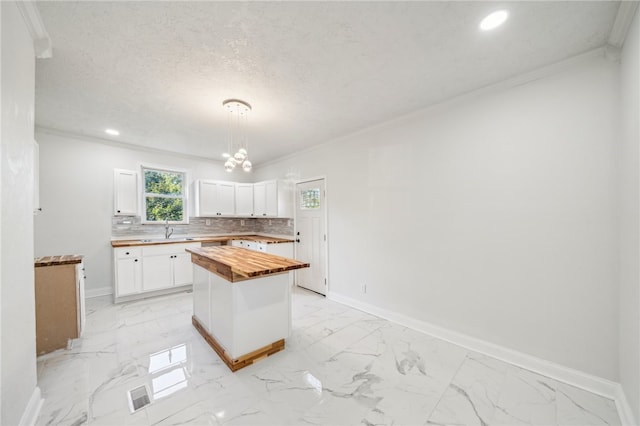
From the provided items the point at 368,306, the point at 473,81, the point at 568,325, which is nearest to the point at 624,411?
the point at 568,325

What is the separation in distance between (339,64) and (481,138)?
1596 millimetres

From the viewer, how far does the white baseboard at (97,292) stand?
151 inches

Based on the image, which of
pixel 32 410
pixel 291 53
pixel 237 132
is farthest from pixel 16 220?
pixel 237 132

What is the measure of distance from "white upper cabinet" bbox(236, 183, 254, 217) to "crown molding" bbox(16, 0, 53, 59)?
11.9 ft

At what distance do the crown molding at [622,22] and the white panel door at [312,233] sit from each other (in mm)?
3223

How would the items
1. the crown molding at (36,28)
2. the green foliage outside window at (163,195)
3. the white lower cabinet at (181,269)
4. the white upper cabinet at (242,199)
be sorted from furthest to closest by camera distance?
the white upper cabinet at (242,199) → the green foliage outside window at (163,195) → the white lower cabinet at (181,269) → the crown molding at (36,28)

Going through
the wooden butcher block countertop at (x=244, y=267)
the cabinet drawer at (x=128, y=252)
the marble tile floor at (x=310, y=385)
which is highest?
the wooden butcher block countertop at (x=244, y=267)

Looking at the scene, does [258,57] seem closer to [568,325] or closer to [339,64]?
[339,64]

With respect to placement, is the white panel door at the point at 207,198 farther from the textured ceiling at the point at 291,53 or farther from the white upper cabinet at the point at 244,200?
the textured ceiling at the point at 291,53

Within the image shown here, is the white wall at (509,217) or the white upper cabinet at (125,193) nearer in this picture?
the white wall at (509,217)

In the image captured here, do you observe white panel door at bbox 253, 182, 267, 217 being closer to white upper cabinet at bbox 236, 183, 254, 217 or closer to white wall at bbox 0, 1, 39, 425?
white upper cabinet at bbox 236, 183, 254, 217

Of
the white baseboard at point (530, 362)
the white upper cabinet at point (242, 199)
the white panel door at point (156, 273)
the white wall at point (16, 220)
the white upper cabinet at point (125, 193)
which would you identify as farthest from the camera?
the white upper cabinet at point (242, 199)

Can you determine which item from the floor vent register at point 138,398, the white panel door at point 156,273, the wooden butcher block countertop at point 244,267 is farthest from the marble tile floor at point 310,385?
the white panel door at point 156,273

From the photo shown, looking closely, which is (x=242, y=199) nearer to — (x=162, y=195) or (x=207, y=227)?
(x=207, y=227)
